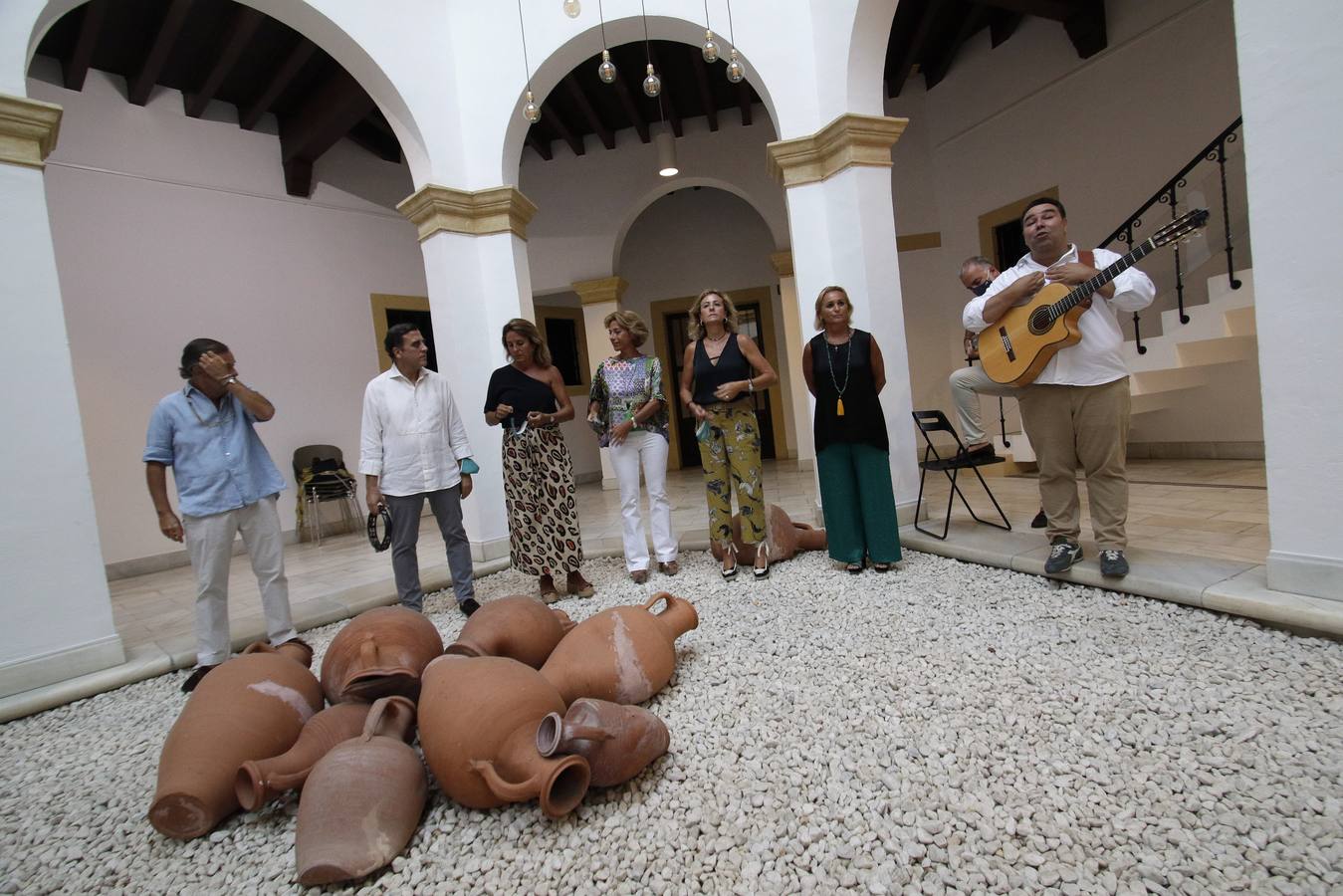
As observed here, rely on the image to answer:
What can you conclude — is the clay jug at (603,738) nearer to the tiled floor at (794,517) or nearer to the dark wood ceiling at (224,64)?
the tiled floor at (794,517)

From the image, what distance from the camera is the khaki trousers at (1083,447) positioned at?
280 centimetres

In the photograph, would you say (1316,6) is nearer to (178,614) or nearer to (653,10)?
(653,10)

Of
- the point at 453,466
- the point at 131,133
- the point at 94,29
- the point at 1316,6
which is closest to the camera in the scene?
the point at 1316,6

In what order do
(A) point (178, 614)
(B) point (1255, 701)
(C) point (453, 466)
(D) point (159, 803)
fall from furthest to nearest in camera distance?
1. (A) point (178, 614)
2. (C) point (453, 466)
3. (B) point (1255, 701)
4. (D) point (159, 803)

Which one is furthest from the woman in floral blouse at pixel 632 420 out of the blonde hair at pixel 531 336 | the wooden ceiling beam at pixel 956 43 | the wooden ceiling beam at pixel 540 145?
the wooden ceiling beam at pixel 956 43

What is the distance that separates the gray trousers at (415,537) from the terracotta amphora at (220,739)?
1512 mm

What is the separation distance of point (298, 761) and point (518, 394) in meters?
2.21

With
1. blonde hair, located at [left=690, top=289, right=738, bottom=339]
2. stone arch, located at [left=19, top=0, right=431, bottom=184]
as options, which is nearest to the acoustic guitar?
blonde hair, located at [left=690, top=289, right=738, bottom=339]

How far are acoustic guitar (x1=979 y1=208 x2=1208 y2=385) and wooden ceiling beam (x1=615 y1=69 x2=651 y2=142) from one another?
543cm

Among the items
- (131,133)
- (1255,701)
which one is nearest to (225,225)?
(131,133)

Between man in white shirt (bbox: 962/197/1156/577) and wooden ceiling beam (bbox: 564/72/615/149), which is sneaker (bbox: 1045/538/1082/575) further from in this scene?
wooden ceiling beam (bbox: 564/72/615/149)

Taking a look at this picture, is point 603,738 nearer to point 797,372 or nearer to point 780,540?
point 780,540

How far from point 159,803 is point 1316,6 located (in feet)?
14.2

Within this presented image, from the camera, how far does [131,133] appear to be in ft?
20.8
